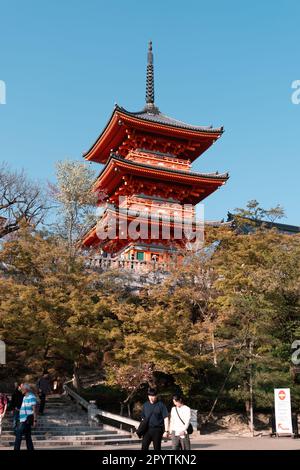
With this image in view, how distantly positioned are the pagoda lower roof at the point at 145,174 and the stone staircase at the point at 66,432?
16.9 m

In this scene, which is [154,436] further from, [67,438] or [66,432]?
[66,432]

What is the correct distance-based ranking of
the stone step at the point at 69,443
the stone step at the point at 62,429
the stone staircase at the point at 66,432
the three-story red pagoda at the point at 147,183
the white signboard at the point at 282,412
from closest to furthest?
the stone step at the point at 69,443
the stone staircase at the point at 66,432
the stone step at the point at 62,429
the white signboard at the point at 282,412
the three-story red pagoda at the point at 147,183

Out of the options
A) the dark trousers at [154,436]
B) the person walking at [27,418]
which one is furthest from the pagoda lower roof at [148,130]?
the dark trousers at [154,436]

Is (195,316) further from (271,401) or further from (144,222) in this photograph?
(144,222)

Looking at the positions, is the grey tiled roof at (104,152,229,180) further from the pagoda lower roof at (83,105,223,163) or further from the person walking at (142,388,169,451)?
the person walking at (142,388,169,451)

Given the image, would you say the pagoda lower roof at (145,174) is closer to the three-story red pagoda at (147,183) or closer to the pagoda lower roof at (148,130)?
the three-story red pagoda at (147,183)

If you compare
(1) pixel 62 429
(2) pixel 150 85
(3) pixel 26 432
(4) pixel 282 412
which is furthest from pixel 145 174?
(3) pixel 26 432

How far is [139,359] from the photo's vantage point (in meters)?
17.8

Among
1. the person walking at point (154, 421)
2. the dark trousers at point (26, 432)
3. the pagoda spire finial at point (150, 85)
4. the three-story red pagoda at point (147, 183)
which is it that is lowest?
the dark trousers at point (26, 432)

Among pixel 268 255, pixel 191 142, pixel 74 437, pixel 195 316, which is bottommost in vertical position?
pixel 74 437

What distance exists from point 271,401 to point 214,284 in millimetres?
5098

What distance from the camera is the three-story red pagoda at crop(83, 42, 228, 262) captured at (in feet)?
104

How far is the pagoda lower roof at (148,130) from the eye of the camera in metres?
34.8
